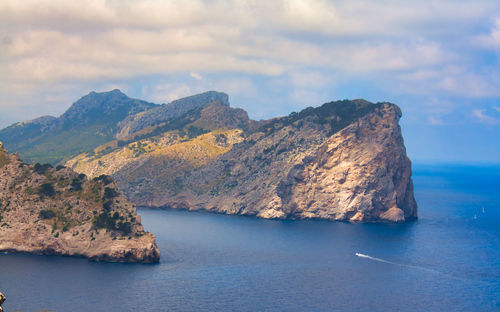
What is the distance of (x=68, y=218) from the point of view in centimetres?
17862

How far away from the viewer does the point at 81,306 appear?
129375 millimetres

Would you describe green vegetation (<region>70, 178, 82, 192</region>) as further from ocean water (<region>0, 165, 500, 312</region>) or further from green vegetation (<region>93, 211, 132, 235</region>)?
ocean water (<region>0, 165, 500, 312</region>)

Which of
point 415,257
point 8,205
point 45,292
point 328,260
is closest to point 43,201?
point 8,205

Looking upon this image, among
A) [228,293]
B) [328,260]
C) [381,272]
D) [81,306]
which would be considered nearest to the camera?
[81,306]

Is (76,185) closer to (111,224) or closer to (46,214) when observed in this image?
(46,214)

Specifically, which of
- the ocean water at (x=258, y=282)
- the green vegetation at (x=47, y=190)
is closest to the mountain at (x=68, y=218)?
the green vegetation at (x=47, y=190)

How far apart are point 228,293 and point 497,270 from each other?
82836 millimetres

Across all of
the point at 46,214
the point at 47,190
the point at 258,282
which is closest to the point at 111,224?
the point at 46,214

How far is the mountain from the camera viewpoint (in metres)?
170

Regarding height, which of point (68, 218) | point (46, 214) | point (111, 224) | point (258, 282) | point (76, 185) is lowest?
point (258, 282)

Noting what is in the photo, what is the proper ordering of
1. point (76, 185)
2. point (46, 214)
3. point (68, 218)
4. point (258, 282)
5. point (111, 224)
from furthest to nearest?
point (76, 185) → point (46, 214) → point (68, 218) → point (111, 224) → point (258, 282)

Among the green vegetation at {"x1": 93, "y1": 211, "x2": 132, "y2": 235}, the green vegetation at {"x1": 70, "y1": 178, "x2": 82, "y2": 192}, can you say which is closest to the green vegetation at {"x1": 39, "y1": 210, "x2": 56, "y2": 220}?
the green vegetation at {"x1": 70, "y1": 178, "x2": 82, "y2": 192}

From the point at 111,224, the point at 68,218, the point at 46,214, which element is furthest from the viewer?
the point at 46,214

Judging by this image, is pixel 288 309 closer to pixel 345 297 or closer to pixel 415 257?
pixel 345 297
